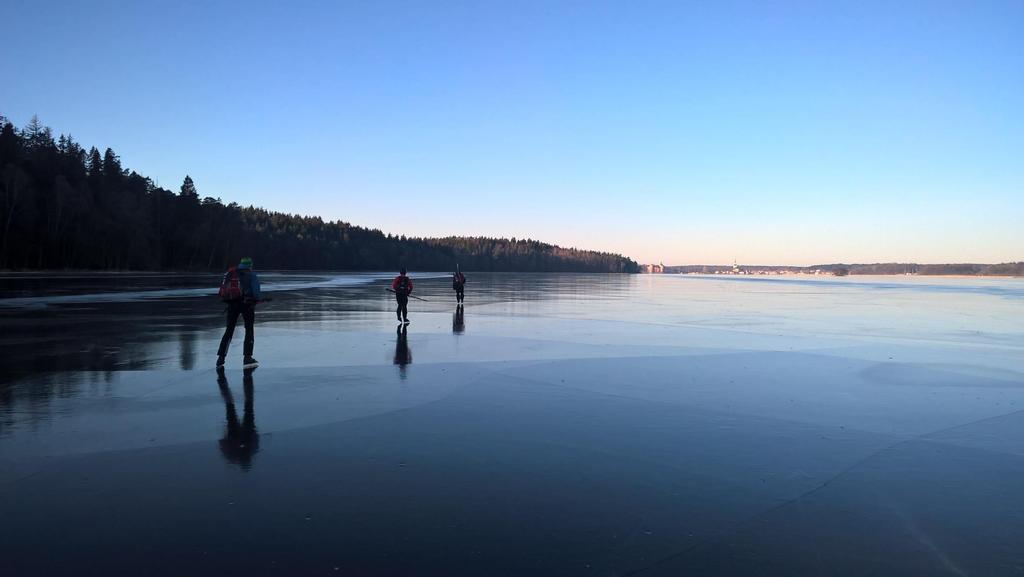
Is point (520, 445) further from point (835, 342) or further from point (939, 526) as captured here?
point (835, 342)

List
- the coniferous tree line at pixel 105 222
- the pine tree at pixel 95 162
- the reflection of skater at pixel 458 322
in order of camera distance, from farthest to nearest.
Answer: the pine tree at pixel 95 162
the coniferous tree line at pixel 105 222
the reflection of skater at pixel 458 322

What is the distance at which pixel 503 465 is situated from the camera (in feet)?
16.1

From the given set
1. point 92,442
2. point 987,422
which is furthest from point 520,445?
point 987,422

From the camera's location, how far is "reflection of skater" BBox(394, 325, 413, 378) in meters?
9.73

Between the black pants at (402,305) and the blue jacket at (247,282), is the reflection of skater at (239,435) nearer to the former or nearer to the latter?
the blue jacket at (247,282)

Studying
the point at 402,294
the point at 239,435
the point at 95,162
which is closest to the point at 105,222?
the point at 95,162

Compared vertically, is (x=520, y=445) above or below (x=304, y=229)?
below

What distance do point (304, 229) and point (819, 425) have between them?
142944 mm

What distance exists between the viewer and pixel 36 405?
663cm

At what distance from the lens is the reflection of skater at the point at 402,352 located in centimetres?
973

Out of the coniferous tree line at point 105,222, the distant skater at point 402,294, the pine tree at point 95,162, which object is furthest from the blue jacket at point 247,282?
the pine tree at point 95,162

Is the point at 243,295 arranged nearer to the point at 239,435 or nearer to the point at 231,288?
the point at 231,288

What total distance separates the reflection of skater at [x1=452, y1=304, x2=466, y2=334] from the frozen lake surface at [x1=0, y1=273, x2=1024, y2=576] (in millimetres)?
4511

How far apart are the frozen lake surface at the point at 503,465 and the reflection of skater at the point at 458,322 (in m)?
4.51
